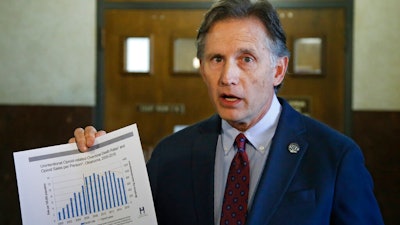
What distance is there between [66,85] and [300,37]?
1.72 m

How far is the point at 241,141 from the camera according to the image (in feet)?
5.10

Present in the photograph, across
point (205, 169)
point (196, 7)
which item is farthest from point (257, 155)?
point (196, 7)

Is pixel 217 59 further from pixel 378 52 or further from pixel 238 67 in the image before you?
pixel 378 52

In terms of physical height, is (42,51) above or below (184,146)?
above

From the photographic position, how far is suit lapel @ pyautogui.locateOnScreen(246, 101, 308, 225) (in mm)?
1400

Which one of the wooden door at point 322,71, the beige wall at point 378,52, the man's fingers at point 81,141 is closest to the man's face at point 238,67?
the man's fingers at point 81,141

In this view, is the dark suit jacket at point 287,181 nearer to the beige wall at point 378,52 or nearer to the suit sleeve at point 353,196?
the suit sleeve at point 353,196

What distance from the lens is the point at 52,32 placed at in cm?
367

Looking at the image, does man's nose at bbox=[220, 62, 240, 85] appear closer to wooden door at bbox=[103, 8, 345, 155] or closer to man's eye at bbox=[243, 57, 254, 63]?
man's eye at bbox=[243, 57, 254, 63]

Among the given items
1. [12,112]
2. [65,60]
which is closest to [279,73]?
[65,60]

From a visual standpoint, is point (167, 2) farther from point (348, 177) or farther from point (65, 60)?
point (348, 177)

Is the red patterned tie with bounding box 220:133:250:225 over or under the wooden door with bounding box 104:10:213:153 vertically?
under

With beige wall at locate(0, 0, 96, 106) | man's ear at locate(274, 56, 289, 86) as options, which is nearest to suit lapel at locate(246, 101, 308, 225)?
man's ear at locate(274, 56, 289, 86)

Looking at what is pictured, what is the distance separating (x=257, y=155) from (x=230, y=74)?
10.9 inches
